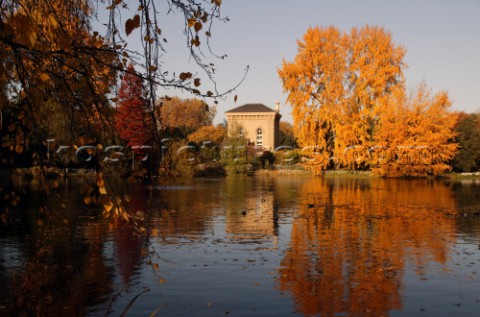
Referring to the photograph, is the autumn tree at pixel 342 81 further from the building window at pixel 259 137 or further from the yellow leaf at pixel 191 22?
the yellow leaf at pixel 191 22

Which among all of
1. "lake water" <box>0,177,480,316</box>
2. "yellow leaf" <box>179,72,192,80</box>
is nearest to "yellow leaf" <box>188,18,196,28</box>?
"yellow leaf" <box>179,72,192,80</box>

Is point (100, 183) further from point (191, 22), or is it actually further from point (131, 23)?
point (191, 22)

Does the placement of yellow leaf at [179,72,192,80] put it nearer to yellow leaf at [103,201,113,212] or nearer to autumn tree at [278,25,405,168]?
yellow leaf at [103,201,113,212]

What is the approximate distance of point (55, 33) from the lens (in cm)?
446

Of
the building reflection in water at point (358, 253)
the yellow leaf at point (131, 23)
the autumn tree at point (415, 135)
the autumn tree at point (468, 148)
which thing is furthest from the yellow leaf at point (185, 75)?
the autumn tree at point (468, 148)

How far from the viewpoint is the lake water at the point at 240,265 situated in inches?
258

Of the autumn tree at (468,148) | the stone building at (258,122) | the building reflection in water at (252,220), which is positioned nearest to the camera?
the building reflection in water at (252,220)

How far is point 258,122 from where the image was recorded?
68188 millimetres

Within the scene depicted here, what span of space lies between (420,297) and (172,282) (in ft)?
11.6

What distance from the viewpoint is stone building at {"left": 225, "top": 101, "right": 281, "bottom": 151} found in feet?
221

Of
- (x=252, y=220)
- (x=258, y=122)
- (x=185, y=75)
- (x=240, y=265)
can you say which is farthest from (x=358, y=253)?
A: (x=258, y=122)

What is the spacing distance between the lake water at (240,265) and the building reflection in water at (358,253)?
2 centimetres

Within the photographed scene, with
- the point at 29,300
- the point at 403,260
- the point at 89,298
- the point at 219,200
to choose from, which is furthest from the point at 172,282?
the point at 219,200

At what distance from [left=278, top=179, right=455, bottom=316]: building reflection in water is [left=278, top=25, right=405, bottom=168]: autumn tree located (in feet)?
87.4
